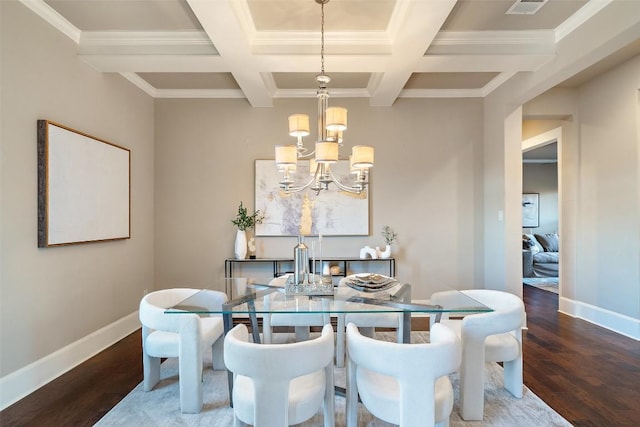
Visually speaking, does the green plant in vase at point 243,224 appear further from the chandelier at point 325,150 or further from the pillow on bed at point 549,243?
the pillow on bed at point 549,243

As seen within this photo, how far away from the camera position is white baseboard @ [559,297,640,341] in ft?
11.4

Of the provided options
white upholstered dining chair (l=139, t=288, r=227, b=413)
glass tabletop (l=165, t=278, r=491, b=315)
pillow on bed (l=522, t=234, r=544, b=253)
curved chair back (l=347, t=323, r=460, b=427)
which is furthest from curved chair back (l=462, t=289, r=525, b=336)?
pillow on bed (l=522, t=234, r=544, b=253)

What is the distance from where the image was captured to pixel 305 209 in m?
4.25

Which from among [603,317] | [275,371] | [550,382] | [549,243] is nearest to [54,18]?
[275,371]

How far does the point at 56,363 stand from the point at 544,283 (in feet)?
23.2

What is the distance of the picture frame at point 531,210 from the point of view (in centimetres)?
853

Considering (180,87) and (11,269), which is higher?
(180,87)

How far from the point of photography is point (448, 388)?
170 cm

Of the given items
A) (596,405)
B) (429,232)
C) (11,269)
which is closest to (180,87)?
(11,269)

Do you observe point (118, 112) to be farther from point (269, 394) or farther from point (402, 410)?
point (402, 410)

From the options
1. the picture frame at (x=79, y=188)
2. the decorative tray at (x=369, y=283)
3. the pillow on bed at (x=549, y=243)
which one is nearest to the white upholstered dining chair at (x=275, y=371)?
the decorative tray at (x=369, y=283)

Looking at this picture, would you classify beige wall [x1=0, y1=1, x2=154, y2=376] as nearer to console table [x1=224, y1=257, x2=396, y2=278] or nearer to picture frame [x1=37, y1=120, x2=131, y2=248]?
picture frame [x1=37, y1=120, x2=131, y2=248]

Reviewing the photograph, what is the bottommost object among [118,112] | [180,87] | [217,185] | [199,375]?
[199,375]

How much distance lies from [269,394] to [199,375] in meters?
0.91
